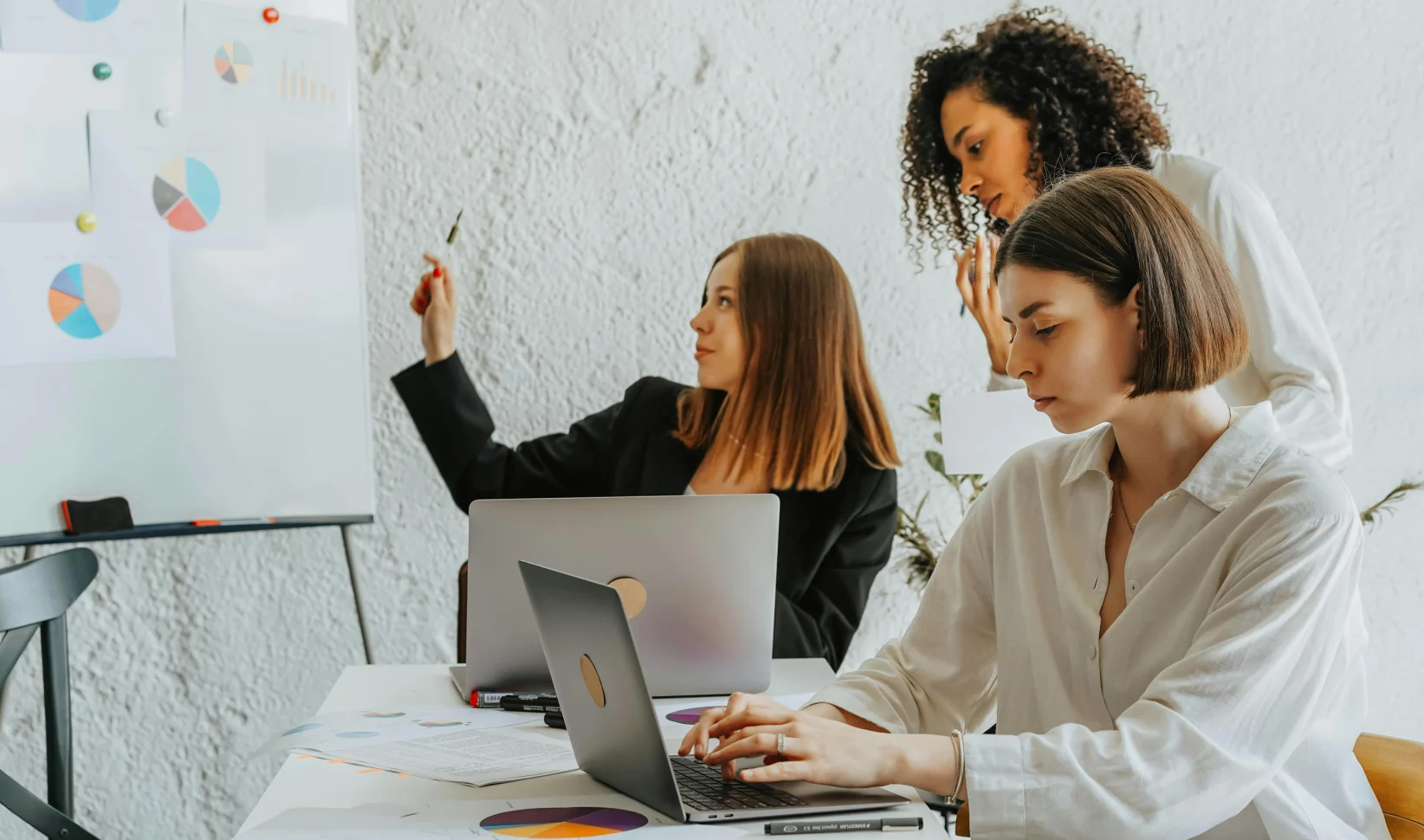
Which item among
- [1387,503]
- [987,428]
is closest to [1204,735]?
[987,428]

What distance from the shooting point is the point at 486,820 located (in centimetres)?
87

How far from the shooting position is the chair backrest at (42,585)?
132 cm

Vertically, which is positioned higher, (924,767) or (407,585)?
(924,767)

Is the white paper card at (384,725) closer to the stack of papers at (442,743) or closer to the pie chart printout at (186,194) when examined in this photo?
the stack of papers at (442,743)

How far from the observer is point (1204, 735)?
87cm

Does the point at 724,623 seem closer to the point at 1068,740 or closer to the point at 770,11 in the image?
the point at 1068,740

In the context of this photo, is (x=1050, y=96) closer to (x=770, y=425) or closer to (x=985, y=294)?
(x=985, y=294)

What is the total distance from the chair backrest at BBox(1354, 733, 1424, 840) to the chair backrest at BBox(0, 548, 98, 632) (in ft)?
4.61

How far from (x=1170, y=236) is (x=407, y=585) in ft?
6.06

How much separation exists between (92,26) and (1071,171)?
1.59 metres

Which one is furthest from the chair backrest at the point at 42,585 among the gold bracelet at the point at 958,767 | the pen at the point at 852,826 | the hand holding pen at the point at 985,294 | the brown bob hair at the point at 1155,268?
the hand holding pen at the point at 985,294

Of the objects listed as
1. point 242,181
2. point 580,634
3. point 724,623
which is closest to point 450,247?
point 242,181

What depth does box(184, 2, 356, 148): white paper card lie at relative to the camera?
1933mm

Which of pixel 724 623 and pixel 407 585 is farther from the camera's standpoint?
pixel 407 585
